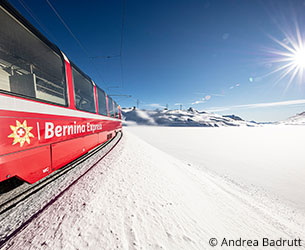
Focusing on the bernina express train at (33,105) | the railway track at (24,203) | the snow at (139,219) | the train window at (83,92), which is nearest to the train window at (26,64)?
the bernina express train at (33,105)

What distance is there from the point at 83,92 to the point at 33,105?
2336mm

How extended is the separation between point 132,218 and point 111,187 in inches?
34.7

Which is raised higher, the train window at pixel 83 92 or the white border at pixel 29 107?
the train window at pixel 83 92

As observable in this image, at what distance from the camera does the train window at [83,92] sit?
11.2ft

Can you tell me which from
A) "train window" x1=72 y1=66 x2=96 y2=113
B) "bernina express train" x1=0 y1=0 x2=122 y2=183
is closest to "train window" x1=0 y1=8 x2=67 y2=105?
"bernina express train" x1=0 y1=0 x2=122 y2=183

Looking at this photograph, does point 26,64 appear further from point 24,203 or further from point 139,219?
point 139,219

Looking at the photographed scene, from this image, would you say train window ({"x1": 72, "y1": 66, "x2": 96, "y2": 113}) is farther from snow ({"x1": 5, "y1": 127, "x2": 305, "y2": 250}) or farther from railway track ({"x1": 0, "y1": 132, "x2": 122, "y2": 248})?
snow ({"x1": 5, "y1": 127, "x2": 305, "y2": 250})

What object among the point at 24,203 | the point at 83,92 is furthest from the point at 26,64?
the point at 24,203

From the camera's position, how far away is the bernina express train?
1.62 meters

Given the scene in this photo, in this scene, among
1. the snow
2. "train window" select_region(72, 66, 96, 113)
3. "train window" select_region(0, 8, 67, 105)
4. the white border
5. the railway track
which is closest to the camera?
the snow

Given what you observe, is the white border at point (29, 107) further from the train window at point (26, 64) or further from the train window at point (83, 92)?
the train window at point (83, 92)

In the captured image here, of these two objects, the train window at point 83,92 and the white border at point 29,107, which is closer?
the white border at point 29,107

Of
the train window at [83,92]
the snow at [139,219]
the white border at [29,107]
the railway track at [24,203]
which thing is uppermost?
the train window at [83,92]

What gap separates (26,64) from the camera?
7.39 feet
